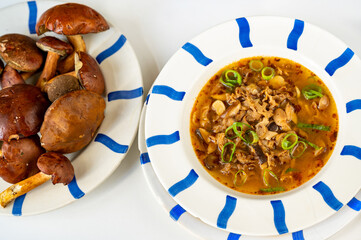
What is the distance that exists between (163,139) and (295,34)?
41.7 inches

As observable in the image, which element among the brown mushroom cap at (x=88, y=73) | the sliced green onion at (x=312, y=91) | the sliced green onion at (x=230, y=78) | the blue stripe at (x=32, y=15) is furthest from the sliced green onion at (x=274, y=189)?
the blue stripe at (x=32, y=15)

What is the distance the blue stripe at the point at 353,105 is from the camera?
241 centimetres

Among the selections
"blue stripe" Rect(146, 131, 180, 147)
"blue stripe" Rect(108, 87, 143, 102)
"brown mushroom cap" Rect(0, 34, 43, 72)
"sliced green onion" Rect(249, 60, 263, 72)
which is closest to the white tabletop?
"blue stripe" Rect(108, 87, 143, 102)

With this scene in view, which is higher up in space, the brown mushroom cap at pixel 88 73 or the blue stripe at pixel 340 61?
the blue stripe at pixel 340 61

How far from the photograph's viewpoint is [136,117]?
283cm

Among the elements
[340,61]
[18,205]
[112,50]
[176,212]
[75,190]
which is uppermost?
[340,61]

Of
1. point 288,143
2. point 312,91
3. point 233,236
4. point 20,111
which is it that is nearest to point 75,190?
point 20,111

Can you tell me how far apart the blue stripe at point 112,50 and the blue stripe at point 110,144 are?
58 centimetres

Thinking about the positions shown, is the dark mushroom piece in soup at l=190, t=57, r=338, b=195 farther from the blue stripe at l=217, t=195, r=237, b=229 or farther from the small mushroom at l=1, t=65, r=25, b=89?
the small mushroom at l=1, t=65, r=25, b=89

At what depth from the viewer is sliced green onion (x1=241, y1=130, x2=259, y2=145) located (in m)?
2.62

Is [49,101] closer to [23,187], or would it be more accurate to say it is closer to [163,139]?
[23,187]

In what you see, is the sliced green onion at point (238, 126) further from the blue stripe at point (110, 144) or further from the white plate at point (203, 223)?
the blue stripe at point (110, 144)

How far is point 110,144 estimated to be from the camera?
2.82 m

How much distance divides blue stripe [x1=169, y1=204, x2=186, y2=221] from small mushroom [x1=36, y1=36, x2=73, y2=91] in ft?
4.23
